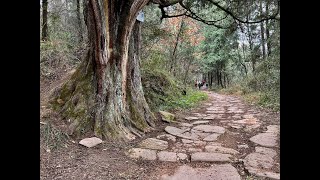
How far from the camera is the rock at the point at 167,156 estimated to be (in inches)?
148

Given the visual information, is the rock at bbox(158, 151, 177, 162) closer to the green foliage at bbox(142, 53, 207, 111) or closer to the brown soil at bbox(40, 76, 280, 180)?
the brown soil at bbox(40, 76, 280, 180)

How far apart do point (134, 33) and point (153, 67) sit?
11.9ft

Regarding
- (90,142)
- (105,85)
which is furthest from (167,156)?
(105,85)

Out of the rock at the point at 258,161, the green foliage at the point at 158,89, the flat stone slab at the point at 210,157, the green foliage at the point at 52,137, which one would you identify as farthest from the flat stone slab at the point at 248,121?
the green foliage at the point at 52,137

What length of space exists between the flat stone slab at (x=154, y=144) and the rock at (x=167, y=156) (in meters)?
0.23

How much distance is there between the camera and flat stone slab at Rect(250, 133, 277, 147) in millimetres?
4551

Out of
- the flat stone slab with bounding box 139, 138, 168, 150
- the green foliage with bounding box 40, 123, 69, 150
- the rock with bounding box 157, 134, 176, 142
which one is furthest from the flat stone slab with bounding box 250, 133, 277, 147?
the green foliage with bounding box 40, 123, 69, 150

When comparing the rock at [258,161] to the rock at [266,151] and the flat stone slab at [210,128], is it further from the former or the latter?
the flat stone slab at [210,128]

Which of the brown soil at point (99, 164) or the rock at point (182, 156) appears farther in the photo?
the rock at point (182, 156)

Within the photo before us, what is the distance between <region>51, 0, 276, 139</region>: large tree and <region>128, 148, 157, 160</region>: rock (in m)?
0.46

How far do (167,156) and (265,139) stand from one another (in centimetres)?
206
